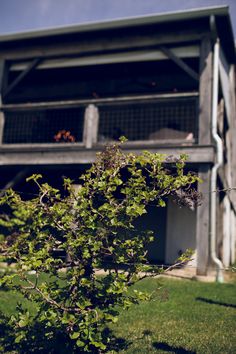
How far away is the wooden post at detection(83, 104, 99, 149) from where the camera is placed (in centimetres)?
979

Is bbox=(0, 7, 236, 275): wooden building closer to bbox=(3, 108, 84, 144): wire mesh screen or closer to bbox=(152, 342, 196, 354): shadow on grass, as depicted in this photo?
bbox=(3, 108, 84, 144): wire mesh screen

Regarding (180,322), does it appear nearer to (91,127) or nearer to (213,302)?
(213,302)

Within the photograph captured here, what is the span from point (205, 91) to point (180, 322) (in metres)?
5.62

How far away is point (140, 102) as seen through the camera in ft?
31.4

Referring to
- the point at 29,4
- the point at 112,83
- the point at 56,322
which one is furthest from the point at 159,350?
the point at 112,83

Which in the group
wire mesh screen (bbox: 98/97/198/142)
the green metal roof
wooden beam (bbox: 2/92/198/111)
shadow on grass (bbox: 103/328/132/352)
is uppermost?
the green metal roof

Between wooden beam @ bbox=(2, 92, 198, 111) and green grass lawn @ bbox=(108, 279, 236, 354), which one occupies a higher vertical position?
wooden beam @ bbox=(2, 92, 198, 111)

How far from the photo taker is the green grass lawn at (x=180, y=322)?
4332 mm

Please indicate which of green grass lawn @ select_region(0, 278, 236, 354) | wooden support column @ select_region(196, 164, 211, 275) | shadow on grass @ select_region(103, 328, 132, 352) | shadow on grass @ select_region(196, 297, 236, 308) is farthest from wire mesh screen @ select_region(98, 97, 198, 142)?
shadow on grass @ select_region(103, 328, 132, 352)

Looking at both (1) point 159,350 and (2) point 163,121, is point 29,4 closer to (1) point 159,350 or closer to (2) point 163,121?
(2) point 163,121

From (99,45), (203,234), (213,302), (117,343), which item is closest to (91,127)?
(99,45)

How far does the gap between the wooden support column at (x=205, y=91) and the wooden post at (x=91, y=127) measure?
8.28 ft

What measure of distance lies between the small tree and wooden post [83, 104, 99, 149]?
5.78 meters

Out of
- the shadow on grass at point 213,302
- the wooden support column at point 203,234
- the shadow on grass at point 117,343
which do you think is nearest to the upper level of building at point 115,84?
the wooden support column at point 203,234
